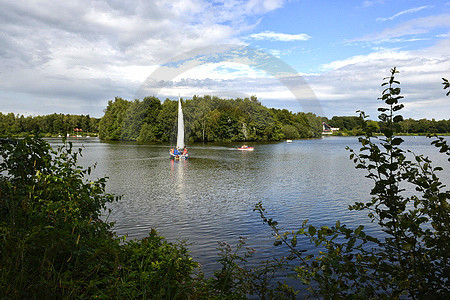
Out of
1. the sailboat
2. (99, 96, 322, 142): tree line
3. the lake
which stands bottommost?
the lake

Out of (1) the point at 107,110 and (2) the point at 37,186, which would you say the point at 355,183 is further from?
(1) the point at 107,110

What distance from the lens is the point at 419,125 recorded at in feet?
473

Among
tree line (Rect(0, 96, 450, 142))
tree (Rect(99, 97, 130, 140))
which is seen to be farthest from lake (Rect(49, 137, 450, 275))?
tree (Rect(99, 97, 130, 140))

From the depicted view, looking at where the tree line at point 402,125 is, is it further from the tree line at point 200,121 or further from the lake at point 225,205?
the tree line at point 200,121

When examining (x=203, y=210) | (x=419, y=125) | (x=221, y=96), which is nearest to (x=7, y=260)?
(x=203, y=210)

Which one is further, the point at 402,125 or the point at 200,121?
the point at 200,121

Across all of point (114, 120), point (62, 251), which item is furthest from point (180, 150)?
point (114, 120)

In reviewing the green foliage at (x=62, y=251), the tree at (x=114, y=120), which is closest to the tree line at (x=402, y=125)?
the green foliage at (x=62, y=251)

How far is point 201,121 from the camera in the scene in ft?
327

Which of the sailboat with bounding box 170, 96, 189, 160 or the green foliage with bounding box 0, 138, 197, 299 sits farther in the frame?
the sailboat with bounding box 170, 96, 189, 160

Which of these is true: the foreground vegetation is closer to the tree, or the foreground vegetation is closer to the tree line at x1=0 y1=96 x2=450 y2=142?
the tree line at x1=0 y1=96 x2=450 y2=142

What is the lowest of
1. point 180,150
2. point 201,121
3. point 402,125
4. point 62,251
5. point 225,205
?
point 225,205

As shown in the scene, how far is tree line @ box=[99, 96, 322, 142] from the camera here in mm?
101000

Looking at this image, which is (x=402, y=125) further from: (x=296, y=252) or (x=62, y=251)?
(x=62, y=251)
